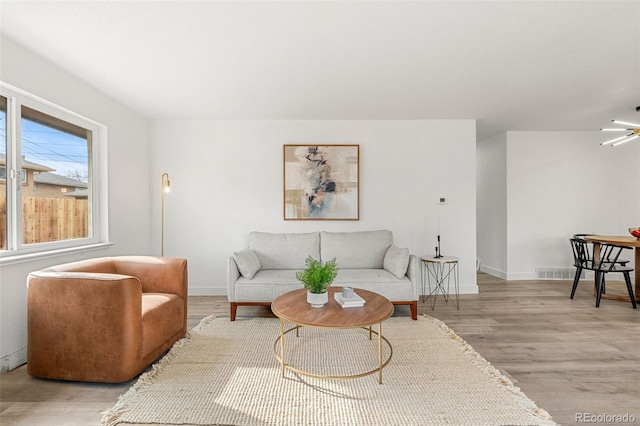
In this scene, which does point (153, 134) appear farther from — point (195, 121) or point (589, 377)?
point (589, 377)

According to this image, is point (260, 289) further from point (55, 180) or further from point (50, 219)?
point (55, 180)

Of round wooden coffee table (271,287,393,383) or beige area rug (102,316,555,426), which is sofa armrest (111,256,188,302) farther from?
round wooden coffee table (271,287,393,383)

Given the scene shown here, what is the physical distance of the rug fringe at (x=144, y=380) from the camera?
5.46 feet

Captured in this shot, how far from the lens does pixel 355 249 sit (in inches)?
150

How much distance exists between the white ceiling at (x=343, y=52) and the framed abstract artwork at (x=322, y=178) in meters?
0.66

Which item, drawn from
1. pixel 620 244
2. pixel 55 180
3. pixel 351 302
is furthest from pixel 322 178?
pixel 620 244

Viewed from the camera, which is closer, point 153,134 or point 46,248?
point 46,248

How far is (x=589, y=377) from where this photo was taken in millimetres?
2102

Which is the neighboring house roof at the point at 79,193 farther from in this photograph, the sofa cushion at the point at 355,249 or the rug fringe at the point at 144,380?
the sofa cushion at the point at 355,249

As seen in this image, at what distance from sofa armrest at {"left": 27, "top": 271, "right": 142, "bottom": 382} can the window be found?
71 cm

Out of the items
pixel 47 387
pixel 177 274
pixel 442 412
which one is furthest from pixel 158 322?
pixel 442 412

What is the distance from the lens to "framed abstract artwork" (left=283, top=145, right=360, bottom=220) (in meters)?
4.19

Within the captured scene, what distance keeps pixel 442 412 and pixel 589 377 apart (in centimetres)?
123

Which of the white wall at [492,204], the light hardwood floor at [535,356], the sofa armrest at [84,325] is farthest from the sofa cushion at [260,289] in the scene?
the white wall at [492,204]
